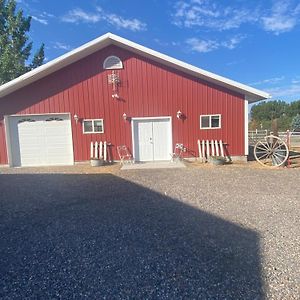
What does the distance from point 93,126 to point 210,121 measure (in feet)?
17.1

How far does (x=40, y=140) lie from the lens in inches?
437

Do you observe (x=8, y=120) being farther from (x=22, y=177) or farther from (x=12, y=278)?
(x=12, y=278)

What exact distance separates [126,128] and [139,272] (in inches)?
334

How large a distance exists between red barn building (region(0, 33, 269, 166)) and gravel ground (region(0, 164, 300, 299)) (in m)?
4.44

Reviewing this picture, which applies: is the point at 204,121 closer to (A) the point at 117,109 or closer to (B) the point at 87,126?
(A) the point at 117,109

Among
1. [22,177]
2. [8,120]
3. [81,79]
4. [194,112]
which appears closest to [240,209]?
[194,112]

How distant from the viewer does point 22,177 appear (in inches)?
344

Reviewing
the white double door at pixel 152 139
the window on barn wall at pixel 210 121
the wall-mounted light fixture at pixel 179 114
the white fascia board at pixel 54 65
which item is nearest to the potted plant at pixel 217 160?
the window on barn wall at pixel 210 121

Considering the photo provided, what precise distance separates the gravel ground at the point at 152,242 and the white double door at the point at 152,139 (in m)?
4.36

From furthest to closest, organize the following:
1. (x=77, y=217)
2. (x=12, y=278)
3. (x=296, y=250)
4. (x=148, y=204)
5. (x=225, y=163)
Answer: (x=225, y=163), (x=148, y=204), (x=77, y=217), (x=296, y=250), (x=12, y=278)

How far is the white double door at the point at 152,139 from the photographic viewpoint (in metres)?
11.0

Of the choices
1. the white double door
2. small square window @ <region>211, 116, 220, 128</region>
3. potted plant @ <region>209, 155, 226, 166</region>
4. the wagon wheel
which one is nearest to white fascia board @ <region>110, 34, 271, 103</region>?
small square window @ <region>211, 116, 220, 128</region>

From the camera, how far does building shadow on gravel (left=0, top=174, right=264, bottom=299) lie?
2549 millimetres

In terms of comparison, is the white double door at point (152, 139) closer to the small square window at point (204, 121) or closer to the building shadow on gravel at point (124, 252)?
the small square window at point (204, 121)
